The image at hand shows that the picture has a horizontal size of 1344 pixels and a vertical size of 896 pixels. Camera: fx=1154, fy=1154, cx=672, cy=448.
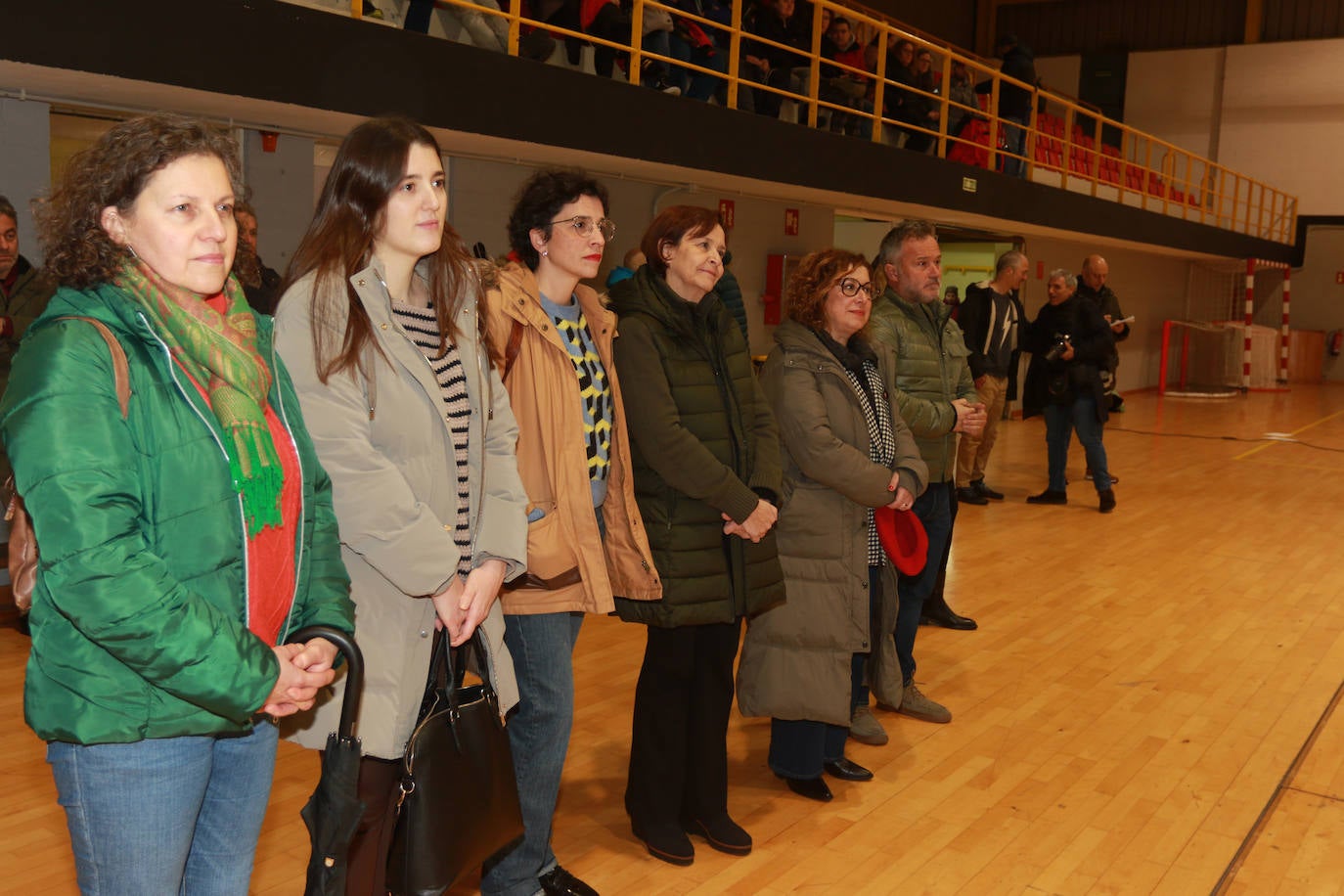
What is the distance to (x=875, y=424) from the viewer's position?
3516 mm

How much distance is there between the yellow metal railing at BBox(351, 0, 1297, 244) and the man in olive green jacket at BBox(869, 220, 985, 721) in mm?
2867

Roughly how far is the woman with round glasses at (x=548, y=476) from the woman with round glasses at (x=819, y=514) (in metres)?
0.78

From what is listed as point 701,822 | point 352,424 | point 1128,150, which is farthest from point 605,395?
point 1128,150

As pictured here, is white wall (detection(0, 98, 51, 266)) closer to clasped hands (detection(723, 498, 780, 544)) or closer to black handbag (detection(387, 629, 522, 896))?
clasped hands (detection(723, 498, 780, 544))

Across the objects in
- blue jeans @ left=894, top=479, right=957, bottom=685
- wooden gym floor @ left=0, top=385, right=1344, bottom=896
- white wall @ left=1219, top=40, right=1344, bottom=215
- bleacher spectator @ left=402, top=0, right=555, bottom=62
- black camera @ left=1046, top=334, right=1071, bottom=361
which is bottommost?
wooden gym floor @ left=0, top=385, right=1344, bottom=896

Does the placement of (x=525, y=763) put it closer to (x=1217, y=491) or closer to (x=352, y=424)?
(x=352, y=424)

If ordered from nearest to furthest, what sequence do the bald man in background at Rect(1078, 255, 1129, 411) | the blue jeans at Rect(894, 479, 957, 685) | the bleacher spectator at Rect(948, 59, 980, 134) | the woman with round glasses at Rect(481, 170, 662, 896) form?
the woman with round glasses at Rect(481, 170, 662, 896)
the blue jeans at Rect(894, 479, 957, 685)
the bald man in background at Rect(1078, 255, 1129, 411)
the bleacher spectator at Rect(948, 59, 980, 134)

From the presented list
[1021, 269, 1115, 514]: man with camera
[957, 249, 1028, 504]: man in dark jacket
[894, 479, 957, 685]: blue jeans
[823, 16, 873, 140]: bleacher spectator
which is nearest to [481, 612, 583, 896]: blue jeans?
[894, 479, 957, 685]: blue jeans

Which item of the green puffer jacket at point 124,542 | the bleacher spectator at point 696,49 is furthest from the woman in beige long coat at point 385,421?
the bleacher spectator at point 696,49

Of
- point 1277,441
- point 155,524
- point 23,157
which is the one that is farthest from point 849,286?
point 1277,441

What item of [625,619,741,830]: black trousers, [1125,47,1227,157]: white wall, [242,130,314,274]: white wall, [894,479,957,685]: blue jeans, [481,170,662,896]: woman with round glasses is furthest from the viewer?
[1125,47,1227,157]: white wall

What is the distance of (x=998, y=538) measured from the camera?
23.0 ft

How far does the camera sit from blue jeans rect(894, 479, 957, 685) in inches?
159

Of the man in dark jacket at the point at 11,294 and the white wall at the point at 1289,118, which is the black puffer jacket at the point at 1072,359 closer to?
the man in dark jacket at the point at 11,294
